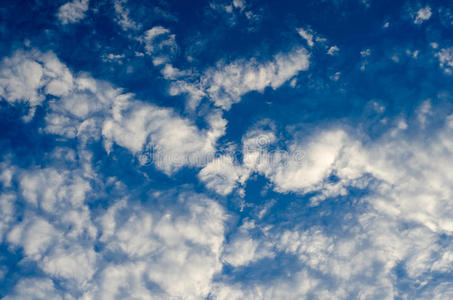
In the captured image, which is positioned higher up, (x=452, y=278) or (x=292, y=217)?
(x=292, y=217)

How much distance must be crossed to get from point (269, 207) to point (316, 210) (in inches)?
177

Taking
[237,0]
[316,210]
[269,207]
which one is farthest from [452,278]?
[237,0]

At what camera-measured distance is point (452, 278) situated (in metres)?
32.2

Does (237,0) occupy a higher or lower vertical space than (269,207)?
higher

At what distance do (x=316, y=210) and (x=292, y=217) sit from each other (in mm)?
2391

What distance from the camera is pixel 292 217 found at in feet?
110

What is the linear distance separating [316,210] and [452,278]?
1362cm

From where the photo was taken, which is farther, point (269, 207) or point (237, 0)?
point (269, 207)

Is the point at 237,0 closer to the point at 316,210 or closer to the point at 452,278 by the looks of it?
the point at 316,210

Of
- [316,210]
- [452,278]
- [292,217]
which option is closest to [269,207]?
[292,217]

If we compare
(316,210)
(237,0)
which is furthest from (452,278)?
(237,0)

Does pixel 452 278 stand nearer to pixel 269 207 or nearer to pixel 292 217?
pixel 292 217

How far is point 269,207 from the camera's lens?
33.9 metres

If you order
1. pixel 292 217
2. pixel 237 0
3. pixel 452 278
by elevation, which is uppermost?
pixel 237 0
